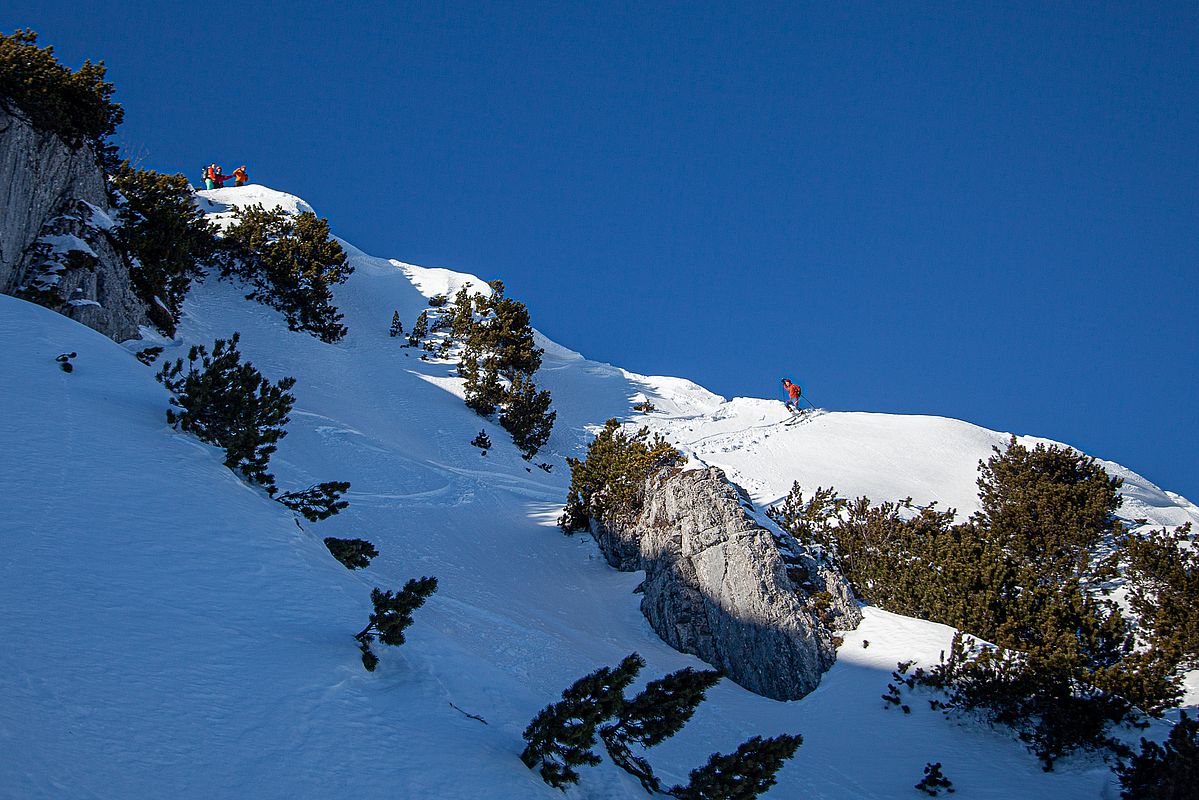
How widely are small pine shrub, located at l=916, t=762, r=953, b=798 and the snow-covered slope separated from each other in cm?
18

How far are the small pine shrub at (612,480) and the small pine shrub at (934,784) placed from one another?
820 centimetres

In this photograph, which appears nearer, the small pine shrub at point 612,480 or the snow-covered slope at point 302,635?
the snow-covered slope at point 302,635

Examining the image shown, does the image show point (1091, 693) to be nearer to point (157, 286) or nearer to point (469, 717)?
point (469, 717)

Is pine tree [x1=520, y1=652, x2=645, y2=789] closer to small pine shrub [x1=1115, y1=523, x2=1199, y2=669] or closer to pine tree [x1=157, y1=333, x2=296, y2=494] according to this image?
pine tree [x1=157, y1=333, x2=296, y2=494]

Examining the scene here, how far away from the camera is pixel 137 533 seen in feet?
17.2

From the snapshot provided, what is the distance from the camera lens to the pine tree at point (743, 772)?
4324 mm

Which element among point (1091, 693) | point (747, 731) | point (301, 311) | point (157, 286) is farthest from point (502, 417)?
point (1091, 693)

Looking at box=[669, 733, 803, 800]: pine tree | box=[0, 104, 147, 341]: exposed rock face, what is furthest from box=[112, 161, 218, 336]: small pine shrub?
box=[669, 733, 803, 800]: pine tree

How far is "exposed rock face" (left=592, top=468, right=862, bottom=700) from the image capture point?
11.6 metres

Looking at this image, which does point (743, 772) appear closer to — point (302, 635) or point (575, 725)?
point (575, 725)

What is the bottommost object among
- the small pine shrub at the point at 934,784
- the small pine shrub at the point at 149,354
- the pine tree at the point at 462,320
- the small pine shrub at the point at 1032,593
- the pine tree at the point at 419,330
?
the small pine shrub at the point at 934,784

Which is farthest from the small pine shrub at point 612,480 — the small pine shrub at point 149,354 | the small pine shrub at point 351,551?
the small pine shrub at point 149,354

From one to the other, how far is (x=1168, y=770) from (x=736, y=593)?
633 cm

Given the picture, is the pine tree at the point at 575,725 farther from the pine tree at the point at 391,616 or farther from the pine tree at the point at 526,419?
the pine tree at the point at 526,419
